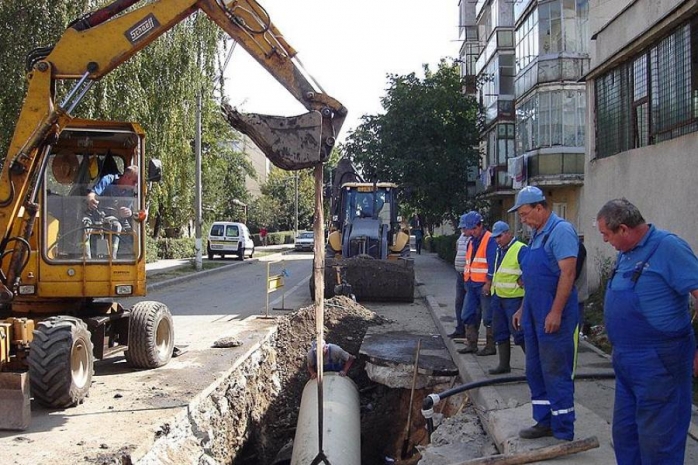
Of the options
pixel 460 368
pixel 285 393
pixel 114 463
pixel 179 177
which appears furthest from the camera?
pixel 179 177

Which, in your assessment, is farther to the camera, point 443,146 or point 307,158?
point 443,146

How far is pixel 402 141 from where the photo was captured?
26.7 metres

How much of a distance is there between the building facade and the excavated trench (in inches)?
201

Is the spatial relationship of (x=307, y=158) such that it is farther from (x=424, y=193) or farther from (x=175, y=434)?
(x=424, y=193)

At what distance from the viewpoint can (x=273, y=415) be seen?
996 cm

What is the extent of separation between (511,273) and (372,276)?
9346 mm

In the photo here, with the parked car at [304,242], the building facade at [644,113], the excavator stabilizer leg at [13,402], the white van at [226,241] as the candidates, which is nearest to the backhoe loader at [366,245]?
the building facade at [644,113]

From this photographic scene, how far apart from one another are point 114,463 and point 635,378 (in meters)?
3.97

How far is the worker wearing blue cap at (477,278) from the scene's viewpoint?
856 cm

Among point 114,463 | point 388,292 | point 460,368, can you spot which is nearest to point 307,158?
point 114,463

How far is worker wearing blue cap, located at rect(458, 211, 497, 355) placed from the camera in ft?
28.1

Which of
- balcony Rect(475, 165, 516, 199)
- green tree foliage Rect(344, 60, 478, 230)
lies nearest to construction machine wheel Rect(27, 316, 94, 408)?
green tree foliage Rect(344, 60, 478, 230)

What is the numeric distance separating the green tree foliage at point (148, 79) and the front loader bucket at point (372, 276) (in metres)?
5.65

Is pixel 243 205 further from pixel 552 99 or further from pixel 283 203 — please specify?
pixel 552 99
